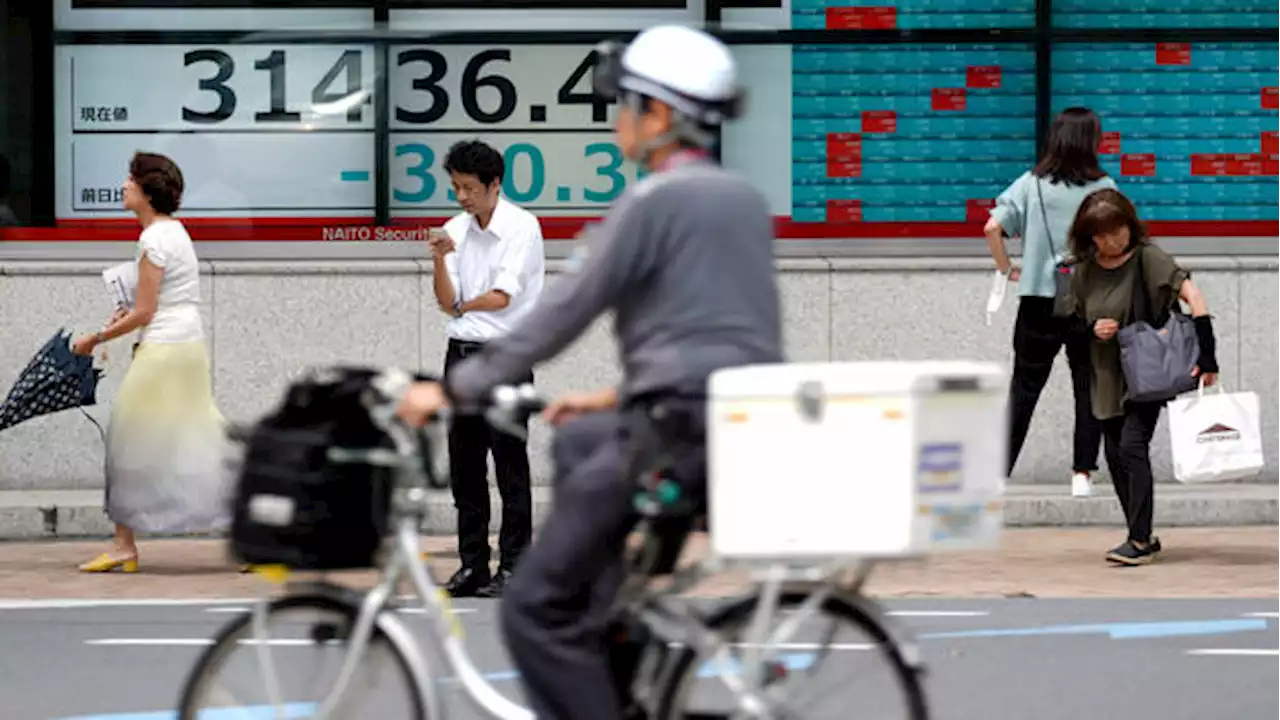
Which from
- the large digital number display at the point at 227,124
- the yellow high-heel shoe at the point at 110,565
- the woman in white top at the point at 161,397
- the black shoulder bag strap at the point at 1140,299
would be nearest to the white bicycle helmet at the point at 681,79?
the woman in white top at the point at 161,397

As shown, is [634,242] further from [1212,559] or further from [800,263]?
[800,263]

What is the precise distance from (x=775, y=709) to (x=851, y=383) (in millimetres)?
654

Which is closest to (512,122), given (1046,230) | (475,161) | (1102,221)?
(1046,230)

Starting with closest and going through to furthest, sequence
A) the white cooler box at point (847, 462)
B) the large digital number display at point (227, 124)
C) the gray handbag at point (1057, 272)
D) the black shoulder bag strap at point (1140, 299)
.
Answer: the white cooler box at point (847, 462), the black shoulder bag strap at point (1140, 299), the gray handbag at point (1057, 272), the large digital number display at point (227, 124)

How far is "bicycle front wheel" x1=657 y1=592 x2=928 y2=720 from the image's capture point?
5328mm

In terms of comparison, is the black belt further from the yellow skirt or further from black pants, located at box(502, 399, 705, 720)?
black pants, located at box(502, 399, 705, 720)

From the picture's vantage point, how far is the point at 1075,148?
13.0m

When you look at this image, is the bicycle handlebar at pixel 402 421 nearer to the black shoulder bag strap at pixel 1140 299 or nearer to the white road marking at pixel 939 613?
the white road marking at pixel 939 613

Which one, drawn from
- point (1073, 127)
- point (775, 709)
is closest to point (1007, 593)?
point (1073, 127)

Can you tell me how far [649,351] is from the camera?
5.47 m

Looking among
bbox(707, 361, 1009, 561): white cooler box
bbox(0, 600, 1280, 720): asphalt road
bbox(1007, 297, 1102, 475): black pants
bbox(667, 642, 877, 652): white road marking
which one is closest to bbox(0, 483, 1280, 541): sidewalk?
bbox(1007, 297, 1102, 475): black pants

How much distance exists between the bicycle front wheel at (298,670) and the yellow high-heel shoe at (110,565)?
21.4 feet

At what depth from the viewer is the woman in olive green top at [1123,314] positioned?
11.8 metres

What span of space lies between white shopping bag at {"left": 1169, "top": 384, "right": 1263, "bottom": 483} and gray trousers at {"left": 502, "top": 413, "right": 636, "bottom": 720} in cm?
705
